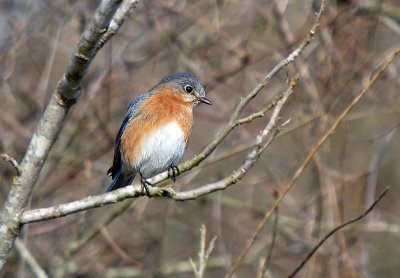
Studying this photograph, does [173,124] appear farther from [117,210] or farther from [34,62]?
[34,62]

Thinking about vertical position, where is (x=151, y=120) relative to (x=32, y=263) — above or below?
above

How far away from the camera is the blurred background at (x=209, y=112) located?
5887 millimetres

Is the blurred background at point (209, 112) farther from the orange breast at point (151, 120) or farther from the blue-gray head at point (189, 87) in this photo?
the orange breast at point (151, 120)

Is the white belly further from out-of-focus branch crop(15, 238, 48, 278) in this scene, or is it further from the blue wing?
out-of-focus branch crop(15, 238, 48, 278)

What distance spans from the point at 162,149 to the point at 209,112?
8.30 ft

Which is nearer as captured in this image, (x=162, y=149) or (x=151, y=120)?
(x=162, y=149)

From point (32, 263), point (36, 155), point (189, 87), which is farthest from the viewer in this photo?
point (189, 87)

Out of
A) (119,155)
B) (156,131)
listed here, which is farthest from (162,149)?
(119,155)

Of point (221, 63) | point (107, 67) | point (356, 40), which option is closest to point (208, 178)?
point (221, 63)

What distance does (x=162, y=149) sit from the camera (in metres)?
4.59

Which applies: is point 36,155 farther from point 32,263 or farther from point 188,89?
point 188,89

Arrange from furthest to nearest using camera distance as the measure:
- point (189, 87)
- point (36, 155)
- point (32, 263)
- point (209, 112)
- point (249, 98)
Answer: point (209, 112)
point (189, 87)
point (32, 263)
point (36, 155)
point (249, 98)

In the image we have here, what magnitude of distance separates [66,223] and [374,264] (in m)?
3.83

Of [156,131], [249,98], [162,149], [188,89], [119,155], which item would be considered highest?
[188,89]
